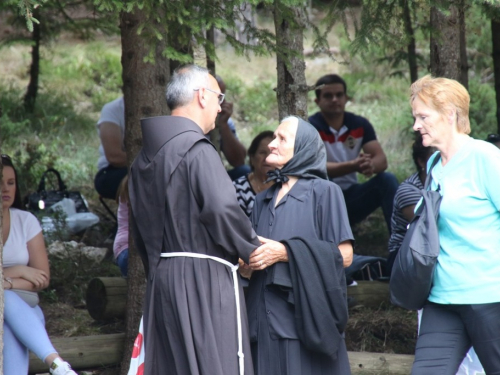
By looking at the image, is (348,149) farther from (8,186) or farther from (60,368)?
(60,368)

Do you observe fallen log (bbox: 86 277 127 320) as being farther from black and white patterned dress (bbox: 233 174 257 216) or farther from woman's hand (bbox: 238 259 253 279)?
woman's hand (bbox: 238 259 253 279)

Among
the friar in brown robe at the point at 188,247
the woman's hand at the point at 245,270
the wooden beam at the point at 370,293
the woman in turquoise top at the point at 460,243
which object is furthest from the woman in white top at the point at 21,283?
the wooden beam at the point at 370,293

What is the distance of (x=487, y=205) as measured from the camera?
3547 millimetres

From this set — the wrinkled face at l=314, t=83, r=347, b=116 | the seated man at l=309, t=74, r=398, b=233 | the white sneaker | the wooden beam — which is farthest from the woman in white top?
the wrinkled face at l=314, t=83, r=347, b=116

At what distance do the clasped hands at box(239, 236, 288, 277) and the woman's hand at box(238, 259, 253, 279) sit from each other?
8 cm

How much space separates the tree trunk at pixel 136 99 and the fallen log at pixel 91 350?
8.1 inches

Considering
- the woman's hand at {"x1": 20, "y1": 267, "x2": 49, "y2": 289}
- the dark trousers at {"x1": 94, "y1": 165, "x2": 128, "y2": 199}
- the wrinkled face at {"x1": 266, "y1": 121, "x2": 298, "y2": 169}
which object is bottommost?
the woman's hand at {"x1": 20, "y1": 267, "x2": 49, "y2": 289}

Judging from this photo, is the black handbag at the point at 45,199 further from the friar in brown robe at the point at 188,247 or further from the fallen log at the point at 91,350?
the friar in brown robe at the point at 188,247

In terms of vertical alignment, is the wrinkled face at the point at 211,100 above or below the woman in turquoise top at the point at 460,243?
above

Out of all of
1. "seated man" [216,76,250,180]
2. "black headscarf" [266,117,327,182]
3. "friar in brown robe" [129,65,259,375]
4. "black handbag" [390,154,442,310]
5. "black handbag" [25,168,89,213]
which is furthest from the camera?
"seated man" [216,76,250,180]

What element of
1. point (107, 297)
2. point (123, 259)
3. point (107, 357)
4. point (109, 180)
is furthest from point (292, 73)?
point (109, 180)

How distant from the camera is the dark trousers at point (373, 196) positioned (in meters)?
7.14

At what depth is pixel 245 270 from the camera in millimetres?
3779

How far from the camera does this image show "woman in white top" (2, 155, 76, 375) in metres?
4.61
